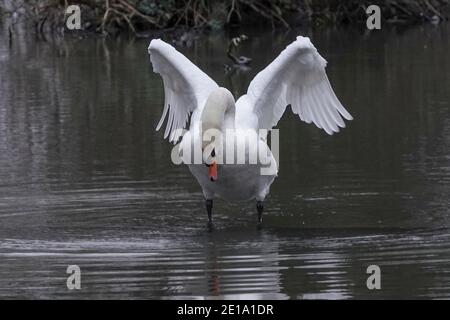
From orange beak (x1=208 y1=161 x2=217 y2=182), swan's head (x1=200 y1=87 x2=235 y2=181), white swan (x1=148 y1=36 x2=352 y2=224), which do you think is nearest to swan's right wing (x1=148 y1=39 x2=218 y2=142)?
white swan (x1=148 y1=36 x2=352 y2=224)

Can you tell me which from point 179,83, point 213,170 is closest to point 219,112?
point 213,170

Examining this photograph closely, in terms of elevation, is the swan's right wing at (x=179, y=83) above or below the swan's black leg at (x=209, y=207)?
above

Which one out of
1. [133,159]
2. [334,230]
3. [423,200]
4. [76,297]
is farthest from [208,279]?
[133,159]

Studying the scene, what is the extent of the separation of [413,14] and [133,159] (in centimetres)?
2264

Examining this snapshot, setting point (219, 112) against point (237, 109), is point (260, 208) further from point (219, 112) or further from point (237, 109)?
point (219, 112)

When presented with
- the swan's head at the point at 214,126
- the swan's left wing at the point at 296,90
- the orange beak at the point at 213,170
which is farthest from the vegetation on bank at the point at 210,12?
the orange beak at the point at 213,170

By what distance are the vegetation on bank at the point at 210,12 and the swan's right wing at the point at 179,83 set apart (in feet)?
72.2

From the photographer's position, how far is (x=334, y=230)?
35.2ft

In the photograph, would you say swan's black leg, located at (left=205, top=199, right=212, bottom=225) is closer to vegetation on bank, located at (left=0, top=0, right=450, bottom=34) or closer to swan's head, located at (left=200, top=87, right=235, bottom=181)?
swan's head, located at (left=200, top=87, right=235, bottom=181)

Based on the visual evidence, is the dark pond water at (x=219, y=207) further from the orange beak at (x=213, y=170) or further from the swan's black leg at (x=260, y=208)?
the orange beak at (x=213, y=170)

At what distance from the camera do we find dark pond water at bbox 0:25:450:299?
357 inches

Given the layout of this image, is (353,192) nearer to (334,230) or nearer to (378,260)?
(334,230)

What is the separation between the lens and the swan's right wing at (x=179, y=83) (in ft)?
38.1

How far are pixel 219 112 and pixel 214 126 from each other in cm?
17
